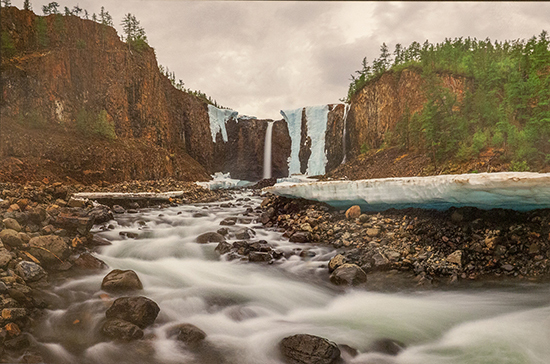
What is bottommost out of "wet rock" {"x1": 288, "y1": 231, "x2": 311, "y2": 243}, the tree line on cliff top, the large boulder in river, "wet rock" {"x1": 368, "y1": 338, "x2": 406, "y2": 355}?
"wet rock" {"x1": 368, "y1": 338, "x2": 406, "y2": 355}

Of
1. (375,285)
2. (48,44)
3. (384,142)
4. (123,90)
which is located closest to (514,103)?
(384,142)

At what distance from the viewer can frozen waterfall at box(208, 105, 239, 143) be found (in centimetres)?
3984

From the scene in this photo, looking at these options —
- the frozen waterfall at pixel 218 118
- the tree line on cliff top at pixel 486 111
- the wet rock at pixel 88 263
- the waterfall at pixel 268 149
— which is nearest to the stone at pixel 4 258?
the wet rock at pixel 88 263

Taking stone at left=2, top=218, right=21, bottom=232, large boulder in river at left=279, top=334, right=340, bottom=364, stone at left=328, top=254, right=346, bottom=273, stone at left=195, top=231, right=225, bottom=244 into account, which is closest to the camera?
large boulder in river at left=279, top=334, right=340, bottom=364

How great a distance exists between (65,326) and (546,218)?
7124mm

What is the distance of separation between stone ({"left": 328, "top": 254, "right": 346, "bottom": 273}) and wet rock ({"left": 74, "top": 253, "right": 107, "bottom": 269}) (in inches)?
164

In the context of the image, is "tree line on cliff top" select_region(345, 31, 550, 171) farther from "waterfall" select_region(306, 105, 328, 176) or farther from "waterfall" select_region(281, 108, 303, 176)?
"waterfall" select_region(281, 108, 303, 176)

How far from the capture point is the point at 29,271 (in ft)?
13.0

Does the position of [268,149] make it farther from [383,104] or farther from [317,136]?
[383,104]

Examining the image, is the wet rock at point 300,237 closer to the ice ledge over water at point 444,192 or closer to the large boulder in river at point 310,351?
the ice ledge over water at point 444,192

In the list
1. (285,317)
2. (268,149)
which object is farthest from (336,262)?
(268,149)

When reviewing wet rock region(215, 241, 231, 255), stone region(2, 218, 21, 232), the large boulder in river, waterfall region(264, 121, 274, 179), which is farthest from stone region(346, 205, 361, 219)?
waterfall region(264, 121, 274, 179)

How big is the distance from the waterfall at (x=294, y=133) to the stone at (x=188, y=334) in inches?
1498

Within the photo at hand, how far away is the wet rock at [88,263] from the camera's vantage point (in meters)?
4.91
